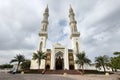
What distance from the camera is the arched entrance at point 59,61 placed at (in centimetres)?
5809

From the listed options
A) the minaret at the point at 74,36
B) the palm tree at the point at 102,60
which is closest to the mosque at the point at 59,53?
the minaret at the point at 74,36

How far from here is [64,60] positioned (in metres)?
58.0

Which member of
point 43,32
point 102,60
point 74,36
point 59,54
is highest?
point 43,32

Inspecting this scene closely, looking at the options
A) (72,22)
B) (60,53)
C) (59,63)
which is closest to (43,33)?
(60,53)

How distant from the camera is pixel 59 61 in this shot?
2306 inches

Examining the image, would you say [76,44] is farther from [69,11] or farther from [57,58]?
[69,11]

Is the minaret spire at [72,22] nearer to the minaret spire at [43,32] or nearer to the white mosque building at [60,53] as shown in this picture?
the white mosque building at [60,53]

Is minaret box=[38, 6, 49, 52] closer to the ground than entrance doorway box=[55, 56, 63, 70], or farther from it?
farther from it

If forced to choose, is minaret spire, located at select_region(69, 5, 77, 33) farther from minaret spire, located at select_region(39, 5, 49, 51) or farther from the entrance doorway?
the entrance doorway

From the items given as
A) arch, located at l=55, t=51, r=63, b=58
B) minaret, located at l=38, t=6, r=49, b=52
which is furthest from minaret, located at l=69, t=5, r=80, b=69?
minaret, located at l=38, t=6, r=49, b=52

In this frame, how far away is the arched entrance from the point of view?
58.1m

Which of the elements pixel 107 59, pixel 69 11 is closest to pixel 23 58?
pixel 107 59

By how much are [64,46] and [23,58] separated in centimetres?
2037

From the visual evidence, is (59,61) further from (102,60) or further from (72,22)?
(72,22)
